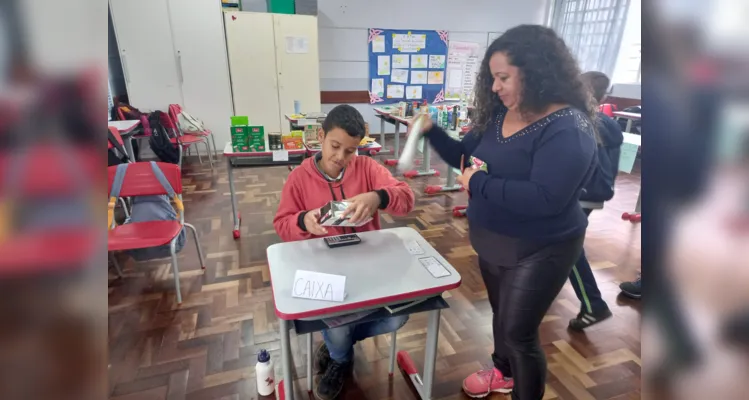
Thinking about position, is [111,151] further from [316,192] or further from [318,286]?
[316,192]

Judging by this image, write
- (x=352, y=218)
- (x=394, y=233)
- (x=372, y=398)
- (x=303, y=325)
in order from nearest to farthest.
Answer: (x=303, y=325) → (x=352, y=218) → (x=394, y=233) → (x=372, y=398)

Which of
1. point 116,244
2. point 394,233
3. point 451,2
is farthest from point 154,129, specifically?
point 451,2

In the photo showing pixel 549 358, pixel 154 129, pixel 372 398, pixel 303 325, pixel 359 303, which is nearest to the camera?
pixel 359 303

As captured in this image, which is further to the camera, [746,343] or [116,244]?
[116,244]

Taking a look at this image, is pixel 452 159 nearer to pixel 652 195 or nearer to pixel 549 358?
Answer: pixel 549 358

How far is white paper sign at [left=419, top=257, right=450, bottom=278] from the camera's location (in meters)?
1.31

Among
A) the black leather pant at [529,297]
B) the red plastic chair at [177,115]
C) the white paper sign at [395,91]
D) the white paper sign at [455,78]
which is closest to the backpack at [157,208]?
the black leather pant at [529,297]

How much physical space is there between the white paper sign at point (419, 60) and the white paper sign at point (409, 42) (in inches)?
3.9

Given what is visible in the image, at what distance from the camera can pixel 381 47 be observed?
21.7 feet

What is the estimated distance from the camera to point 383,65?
674 centimetres

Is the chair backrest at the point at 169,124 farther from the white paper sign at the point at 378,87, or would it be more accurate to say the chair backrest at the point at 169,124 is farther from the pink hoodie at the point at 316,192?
the pink hoodie at the point at 316,192

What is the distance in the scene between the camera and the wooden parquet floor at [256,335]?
178 centimetres

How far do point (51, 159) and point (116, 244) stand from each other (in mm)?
2294

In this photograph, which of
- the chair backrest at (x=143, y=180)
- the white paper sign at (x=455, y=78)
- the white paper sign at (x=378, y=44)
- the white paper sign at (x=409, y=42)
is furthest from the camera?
the white paper sign at (x=455, y=78)
